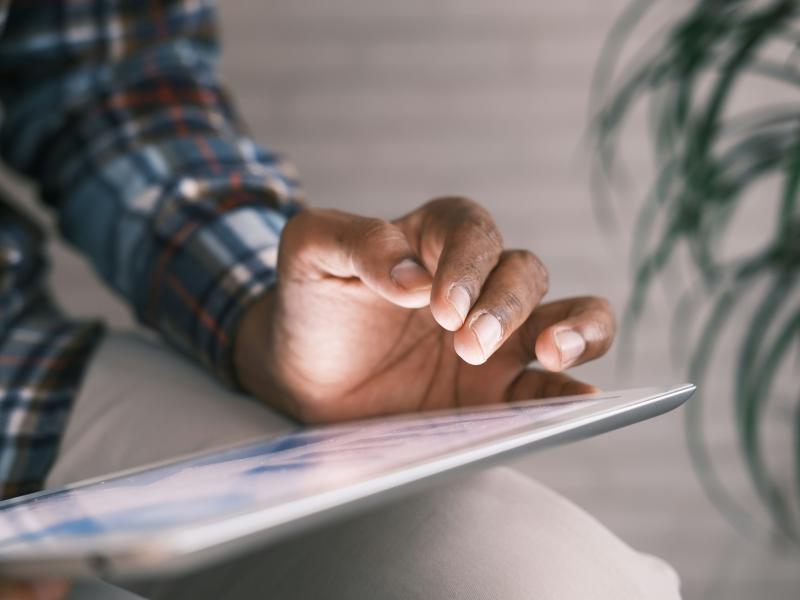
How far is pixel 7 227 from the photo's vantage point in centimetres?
80

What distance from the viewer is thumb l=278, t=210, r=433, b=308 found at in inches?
19.1

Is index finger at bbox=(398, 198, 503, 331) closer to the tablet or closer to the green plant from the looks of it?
the tablet

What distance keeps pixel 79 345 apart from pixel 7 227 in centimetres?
16

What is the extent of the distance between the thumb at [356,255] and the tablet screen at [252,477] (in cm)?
8

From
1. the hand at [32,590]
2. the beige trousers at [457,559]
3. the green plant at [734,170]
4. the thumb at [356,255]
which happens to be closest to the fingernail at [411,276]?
the thumb at [356,255]

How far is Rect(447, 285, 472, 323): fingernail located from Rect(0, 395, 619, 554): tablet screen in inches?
2.2

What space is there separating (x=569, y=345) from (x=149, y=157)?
0.47 metres

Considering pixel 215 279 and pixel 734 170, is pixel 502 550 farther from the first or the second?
pixel 734 170

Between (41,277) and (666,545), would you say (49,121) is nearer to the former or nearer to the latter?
(41,277)

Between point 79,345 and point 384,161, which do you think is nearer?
point 79,345

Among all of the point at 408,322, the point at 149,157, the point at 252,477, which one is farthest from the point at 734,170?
the point at 252,477

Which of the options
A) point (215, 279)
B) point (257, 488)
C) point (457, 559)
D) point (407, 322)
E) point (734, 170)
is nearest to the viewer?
point (257, 488)

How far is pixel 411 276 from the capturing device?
0.48 metres

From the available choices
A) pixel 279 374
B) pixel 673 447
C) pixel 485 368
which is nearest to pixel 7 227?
pixel 279 374
